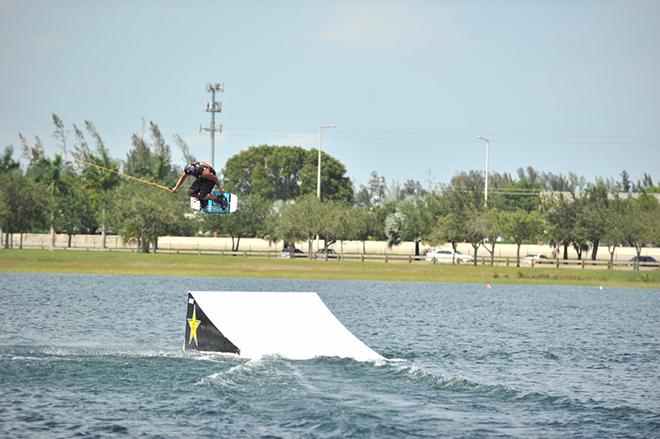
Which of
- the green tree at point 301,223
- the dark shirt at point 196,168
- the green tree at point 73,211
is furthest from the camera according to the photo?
the green tree at point 73,211

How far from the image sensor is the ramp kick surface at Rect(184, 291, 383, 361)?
27.4 metres

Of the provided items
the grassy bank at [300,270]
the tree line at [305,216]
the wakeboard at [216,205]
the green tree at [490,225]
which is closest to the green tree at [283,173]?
the tree line at [305,216]

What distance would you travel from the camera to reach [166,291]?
61594mm

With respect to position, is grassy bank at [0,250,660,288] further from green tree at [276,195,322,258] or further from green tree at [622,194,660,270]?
green tree at [276,195,322,258]

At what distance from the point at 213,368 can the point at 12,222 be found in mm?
83480

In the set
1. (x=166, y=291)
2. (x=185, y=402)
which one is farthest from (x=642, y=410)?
(x=166, y=291)

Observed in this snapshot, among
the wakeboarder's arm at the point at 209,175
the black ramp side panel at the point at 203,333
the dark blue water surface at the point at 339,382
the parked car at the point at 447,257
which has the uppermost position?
the wakeboarder's arm at the point at 209,175

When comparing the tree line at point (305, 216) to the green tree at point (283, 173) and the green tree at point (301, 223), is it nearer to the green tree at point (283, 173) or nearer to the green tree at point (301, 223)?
the green tree at point (301, 223)

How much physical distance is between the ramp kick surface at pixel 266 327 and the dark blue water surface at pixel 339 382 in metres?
0.59

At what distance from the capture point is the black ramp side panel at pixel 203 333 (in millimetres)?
27438

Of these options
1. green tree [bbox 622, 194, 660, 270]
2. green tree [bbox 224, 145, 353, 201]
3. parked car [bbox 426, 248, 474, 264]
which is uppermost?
green tree [bbox 224, 145, 353, 201]

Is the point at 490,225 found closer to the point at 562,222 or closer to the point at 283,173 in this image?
the point at 562,222

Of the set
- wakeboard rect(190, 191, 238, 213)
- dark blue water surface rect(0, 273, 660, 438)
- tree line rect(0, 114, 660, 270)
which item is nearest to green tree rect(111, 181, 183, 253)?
tree line rect(0, 114, 660, 270)

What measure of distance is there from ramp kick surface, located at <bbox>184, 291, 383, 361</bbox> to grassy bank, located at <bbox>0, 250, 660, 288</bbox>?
50.0m
